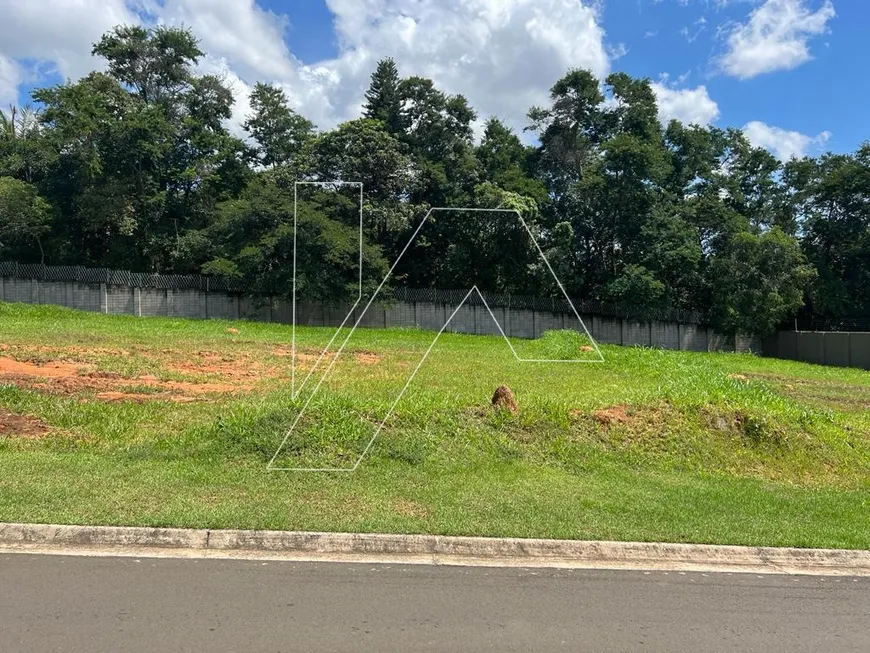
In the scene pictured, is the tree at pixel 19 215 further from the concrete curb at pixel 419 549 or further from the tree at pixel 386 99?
the concrete curb at pixel 419 549

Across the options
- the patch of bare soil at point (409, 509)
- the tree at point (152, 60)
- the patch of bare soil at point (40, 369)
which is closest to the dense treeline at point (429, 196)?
the tree at point (152, 60)

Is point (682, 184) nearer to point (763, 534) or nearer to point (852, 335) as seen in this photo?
point (852, 335)

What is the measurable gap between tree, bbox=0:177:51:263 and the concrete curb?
33.7 m

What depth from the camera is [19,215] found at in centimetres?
3347

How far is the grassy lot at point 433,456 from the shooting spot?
6.32 meters

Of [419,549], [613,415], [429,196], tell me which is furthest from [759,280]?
[419,549]

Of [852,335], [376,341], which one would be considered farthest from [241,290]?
[852,335]

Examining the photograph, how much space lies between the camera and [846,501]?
7.76 metres

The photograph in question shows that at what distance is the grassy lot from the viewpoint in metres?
6.32

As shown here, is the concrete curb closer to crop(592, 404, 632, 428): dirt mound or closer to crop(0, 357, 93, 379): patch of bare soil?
crop(592, 404, 632, 428): dirt mound

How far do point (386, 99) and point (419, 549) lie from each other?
38.7m

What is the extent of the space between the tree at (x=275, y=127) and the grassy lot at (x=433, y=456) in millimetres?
29532

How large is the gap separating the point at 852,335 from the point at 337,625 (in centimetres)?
4112

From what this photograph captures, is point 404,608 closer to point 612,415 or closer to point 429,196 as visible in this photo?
point 612,415
